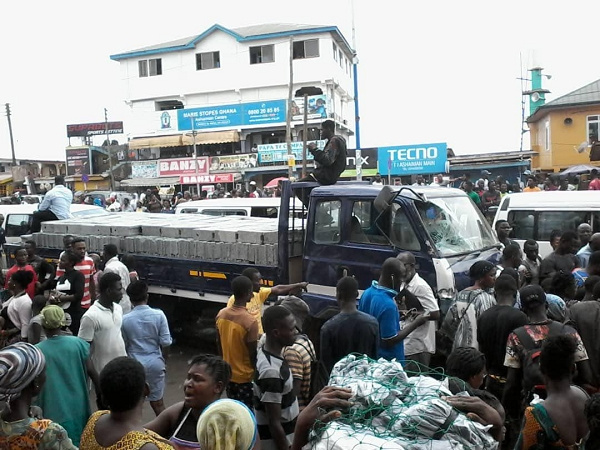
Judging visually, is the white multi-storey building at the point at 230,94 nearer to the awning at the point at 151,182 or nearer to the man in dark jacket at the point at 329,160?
the awning at the point at 151,182

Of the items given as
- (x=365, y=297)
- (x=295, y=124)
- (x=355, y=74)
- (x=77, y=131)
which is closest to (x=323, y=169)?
(x=365, y=297)

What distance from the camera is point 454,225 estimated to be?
22.8 ft

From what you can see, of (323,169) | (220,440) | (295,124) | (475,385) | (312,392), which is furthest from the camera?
(295,124)

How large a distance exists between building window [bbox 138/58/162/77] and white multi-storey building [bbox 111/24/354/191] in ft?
0.23

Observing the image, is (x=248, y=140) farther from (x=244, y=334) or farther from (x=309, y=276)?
(x=244, y=334)

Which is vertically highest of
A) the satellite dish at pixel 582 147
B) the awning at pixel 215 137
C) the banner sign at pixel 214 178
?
the awning at pixel 215 137

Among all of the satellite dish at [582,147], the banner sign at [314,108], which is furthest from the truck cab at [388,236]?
the banner sign at [314,108]

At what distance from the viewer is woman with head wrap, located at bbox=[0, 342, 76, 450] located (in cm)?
290

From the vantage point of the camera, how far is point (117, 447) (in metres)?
2.52

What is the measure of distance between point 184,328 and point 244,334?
4.65 m

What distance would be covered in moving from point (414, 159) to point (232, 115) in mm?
→ 13694

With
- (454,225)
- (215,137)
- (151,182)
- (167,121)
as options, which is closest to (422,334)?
(454,225)

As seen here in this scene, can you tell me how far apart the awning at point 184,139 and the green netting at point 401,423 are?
Result: 36519 millimetres

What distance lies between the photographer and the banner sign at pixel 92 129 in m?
57.4
